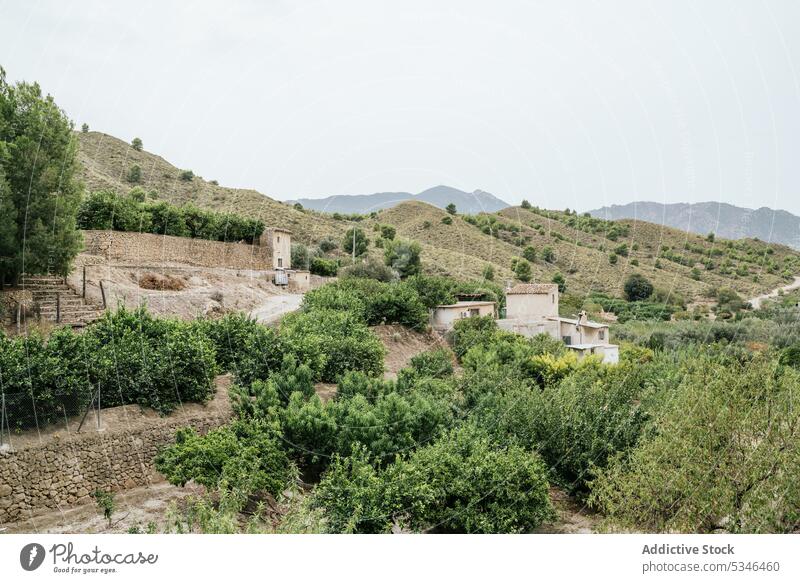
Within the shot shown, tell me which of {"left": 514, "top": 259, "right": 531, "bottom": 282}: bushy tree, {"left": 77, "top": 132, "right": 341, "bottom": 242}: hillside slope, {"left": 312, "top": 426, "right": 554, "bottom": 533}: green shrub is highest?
{"left": 77, "top": 132, "right": 341, "bottom": 242}: hillside slope

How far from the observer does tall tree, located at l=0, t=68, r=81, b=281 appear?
9.01m

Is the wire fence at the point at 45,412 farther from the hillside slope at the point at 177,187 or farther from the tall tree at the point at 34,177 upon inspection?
the hillside slope at the point at 177,187

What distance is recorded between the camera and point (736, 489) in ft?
18.3

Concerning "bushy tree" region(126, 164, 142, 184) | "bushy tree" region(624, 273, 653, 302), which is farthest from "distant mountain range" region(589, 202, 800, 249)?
"bushy tree" region(126, 164, 142, 184)

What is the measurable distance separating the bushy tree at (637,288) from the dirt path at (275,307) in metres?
11.1

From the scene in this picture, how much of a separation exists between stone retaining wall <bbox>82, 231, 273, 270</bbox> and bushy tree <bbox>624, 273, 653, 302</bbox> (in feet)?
41.2

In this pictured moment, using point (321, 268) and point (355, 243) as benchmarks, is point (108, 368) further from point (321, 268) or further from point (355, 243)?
point (355, 243)

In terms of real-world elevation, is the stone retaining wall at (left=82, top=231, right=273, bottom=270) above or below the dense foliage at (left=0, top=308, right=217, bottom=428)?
above

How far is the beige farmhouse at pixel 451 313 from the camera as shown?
17.6 meters

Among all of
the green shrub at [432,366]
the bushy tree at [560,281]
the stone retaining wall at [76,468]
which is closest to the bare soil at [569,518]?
the green shrub at [432,366]

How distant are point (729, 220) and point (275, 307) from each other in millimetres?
12137

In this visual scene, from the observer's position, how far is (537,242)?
33.0m

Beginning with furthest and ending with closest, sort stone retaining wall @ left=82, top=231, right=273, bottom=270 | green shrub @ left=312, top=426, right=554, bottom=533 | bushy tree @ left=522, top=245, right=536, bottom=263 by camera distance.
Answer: bushy tree @ left=522, top=245, right=536, bottom=263, stone retaining wall @ left=82, top=231, right=273, bottom=270, green shrub @ left=312, top=426, right=554, bottom=533

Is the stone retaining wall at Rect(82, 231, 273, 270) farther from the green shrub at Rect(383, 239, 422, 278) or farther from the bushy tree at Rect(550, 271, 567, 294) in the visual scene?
the bushy tree at Rect(550, 271, 567, 294)
